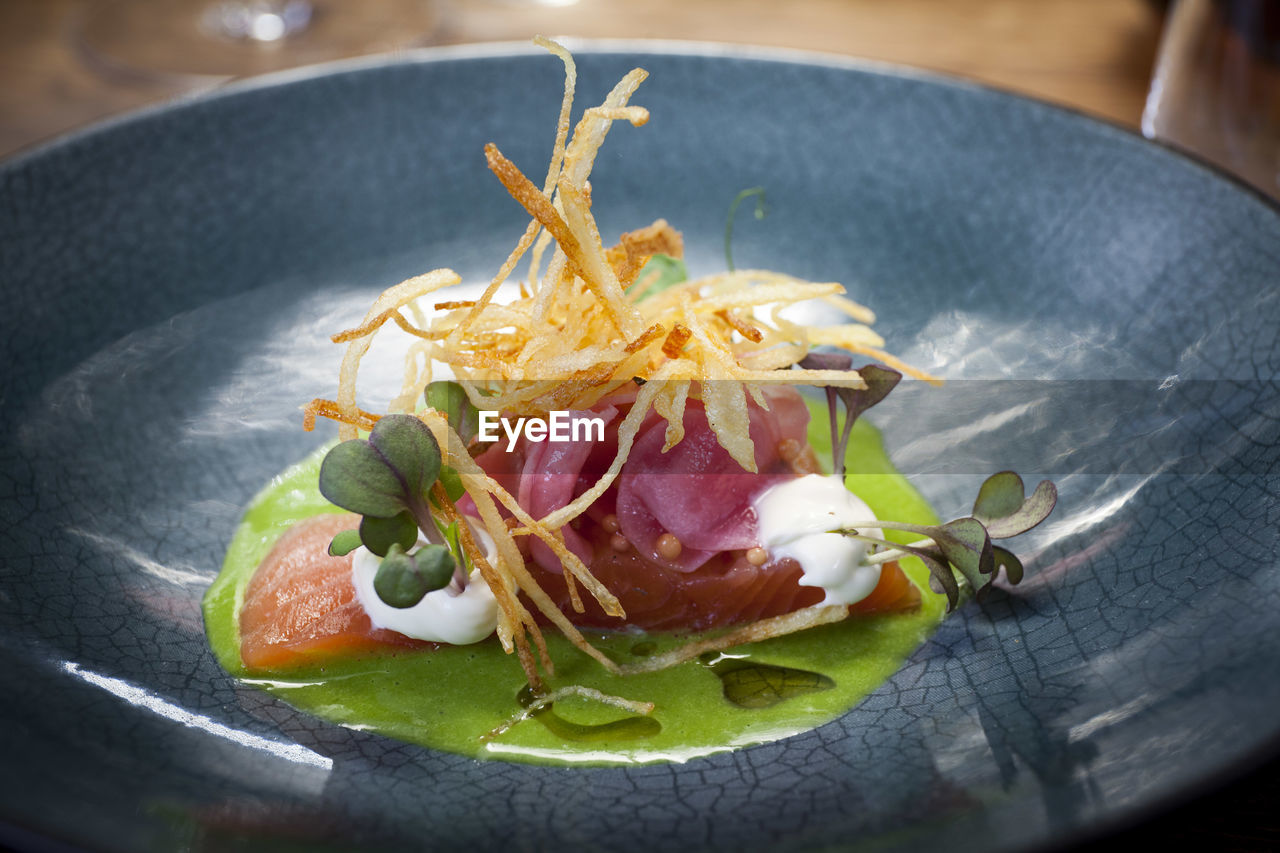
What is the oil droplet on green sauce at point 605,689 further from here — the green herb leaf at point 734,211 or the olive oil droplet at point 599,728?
the green herb leaf at point 734,211

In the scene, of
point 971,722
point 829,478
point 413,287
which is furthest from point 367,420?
point 971,722

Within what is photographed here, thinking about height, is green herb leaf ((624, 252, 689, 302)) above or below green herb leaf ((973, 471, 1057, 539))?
above

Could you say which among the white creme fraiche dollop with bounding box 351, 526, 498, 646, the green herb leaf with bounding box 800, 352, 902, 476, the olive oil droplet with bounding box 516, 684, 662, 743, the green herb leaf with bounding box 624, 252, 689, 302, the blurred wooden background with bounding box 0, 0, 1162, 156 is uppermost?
the blurred wooden background with bounding box 0, 0, 1162, 156

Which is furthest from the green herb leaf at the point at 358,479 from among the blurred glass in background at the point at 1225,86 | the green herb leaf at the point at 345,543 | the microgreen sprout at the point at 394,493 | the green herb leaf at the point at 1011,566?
the blurred glass in background at the point at 1225,86

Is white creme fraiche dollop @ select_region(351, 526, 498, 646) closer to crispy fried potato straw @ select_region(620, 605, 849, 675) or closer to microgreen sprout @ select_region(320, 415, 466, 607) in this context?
microgreen sprout @ select_region(320, 415, 466, 607)

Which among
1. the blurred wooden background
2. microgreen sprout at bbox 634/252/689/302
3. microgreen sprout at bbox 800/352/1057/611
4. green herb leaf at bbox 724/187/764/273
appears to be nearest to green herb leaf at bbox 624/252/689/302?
microgreen sprout at bbox 634/252/689/302

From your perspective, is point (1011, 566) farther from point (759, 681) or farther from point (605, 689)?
point (605, 689)

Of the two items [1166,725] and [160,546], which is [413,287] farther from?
[1166,725]
